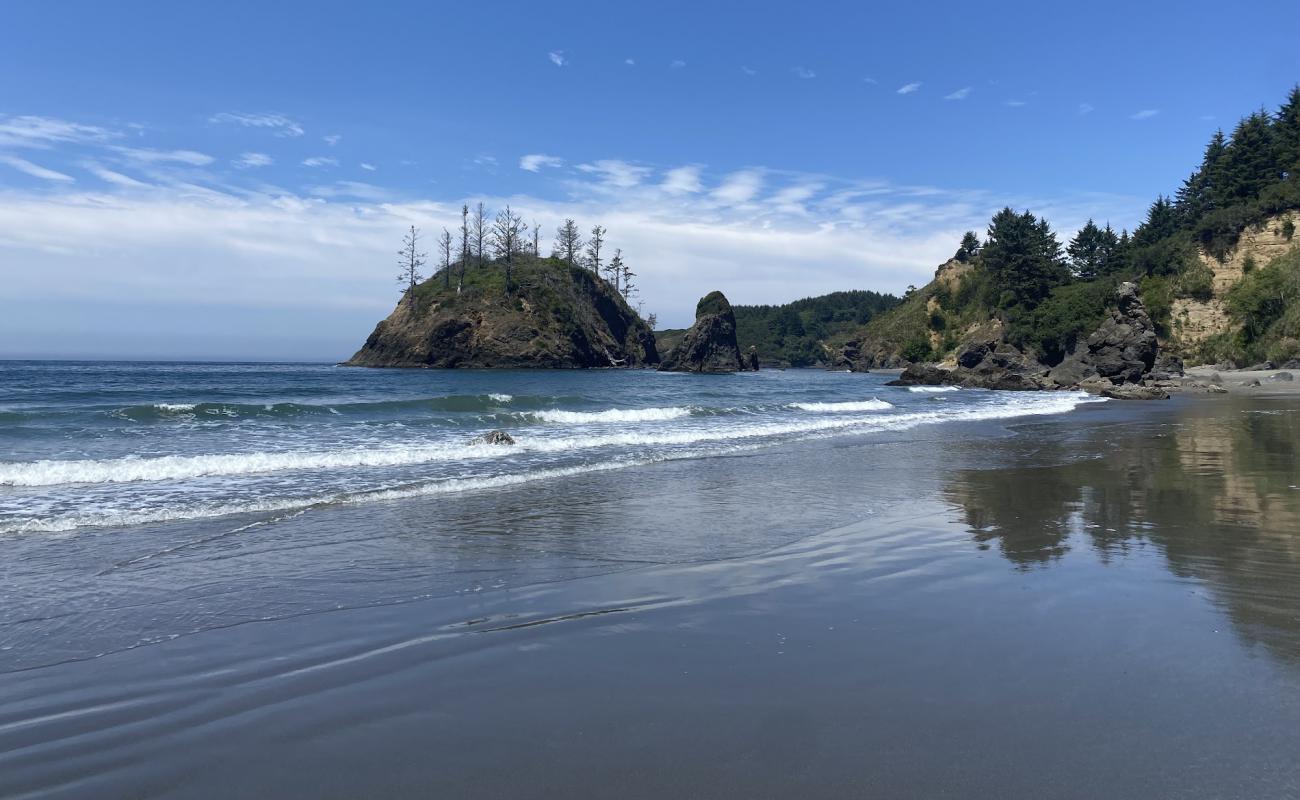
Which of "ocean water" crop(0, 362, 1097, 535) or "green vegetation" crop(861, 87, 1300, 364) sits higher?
"green vegetation" crop(861, 87, 1300, 364)

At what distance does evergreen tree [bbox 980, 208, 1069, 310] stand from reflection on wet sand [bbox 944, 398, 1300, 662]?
66.3 m

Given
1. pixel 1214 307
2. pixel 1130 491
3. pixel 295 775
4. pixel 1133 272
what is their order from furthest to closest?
pixel 1133 272, pixel 1214 307, pixel 1130 491, pixel 295 775

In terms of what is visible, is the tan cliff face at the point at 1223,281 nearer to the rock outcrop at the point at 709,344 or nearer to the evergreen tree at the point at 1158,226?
the evergreen tree at the point at 1158,226

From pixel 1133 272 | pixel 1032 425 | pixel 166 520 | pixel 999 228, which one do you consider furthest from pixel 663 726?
pixel 999 228

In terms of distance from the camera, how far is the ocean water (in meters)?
10.8

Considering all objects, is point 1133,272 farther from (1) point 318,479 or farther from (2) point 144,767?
(2) point 144,767

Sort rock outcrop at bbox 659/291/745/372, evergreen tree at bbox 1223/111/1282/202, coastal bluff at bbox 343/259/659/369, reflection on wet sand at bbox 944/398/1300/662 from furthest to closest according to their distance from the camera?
rock outcrop at bbox 659/291/745/372, coastal bluff at bbox 343/259/659/369, evergreen tree at bbox 1223/111/1282/202, reflection on wet sand at bbox 944/398/1300/662

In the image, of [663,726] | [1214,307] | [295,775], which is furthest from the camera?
[1214,307]

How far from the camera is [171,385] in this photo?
43750 millimetres

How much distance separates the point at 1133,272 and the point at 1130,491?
78.6 m

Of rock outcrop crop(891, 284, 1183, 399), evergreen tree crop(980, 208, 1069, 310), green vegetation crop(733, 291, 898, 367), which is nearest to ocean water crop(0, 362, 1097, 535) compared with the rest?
rock outcrop crop(891, 284, 1183, 399)

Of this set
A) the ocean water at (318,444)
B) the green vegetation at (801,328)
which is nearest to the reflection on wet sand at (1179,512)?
the ocean water at (318,444)

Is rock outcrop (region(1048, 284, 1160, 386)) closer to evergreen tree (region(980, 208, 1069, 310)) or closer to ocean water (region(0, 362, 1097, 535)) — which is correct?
ocean water (region(0, 362, 1097, 535))

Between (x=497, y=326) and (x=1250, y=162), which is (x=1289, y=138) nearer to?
(x=1250, y=162)
